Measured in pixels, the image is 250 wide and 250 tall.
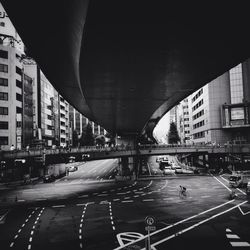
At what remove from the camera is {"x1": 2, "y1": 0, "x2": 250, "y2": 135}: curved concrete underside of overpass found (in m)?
9.39

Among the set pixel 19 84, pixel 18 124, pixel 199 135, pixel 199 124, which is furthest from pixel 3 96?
pixel 199 135

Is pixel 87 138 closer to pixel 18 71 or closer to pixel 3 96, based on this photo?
pixel 18 71

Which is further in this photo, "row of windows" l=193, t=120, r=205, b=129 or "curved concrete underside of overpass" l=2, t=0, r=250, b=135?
"row of windows" l=193, t=120, r=205, b=129

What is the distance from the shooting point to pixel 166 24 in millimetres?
10508

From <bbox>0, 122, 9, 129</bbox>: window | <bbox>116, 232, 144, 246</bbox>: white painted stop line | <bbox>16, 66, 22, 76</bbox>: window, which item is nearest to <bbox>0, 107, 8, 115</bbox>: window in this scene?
<bbox>0, 122, 9, 129</bbox>: window

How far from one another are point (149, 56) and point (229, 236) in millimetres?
11948

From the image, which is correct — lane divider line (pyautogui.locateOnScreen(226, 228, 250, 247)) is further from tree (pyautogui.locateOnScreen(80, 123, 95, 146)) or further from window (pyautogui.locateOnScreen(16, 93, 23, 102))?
tree (pyautogui.locateOnScreen(80, 123, 95, 146))

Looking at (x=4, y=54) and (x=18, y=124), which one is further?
(x=18, y=124)

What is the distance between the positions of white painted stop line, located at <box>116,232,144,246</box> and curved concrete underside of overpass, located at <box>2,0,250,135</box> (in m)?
9.99

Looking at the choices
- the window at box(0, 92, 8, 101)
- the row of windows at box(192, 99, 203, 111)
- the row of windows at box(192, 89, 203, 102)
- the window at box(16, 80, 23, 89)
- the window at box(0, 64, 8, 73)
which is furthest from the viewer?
the row of windows at box(192, 89, 203, 102)

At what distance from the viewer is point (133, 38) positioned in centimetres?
A: 1166

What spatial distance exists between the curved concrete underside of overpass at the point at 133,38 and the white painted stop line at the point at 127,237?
9.99 m

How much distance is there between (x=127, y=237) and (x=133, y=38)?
11983 millimetres

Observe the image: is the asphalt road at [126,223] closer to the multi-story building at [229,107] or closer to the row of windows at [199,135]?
the multi-story building at [229,107]
